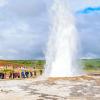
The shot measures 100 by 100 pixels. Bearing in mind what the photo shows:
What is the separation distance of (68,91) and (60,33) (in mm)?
16587

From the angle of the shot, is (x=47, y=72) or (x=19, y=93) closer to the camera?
(x=19, y=93)

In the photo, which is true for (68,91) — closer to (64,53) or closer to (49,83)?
(49,83)

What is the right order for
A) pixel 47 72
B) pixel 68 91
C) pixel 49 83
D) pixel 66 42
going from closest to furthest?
1. pixel 68 91
2. pixel 49 83
3. pixel 47 72
4. pixel 66 42

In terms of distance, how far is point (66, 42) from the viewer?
103 feet

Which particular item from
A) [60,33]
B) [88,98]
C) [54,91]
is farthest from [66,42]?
[88,98]

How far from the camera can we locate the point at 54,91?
51.0ft

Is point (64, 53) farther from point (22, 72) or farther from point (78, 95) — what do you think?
point (78, 95)

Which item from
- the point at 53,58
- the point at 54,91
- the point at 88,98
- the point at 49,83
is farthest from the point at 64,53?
the point at 88,98

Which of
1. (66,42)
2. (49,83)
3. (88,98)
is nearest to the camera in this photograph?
(88,98)

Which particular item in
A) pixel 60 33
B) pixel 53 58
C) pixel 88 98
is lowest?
pixel 88 98

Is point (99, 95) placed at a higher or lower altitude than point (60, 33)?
lower

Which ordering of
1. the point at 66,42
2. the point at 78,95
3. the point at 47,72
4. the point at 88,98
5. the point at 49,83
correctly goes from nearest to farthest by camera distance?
1. the point at 88,98
2. the point at 78,95
3. the point at 49,83
4. the point at 47,72
5. the point at 66,42

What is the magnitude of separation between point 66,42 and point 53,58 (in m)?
2.02

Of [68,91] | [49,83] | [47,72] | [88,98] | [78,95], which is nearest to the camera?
[88,98]
